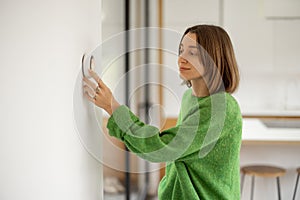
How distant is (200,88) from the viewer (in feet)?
3.58

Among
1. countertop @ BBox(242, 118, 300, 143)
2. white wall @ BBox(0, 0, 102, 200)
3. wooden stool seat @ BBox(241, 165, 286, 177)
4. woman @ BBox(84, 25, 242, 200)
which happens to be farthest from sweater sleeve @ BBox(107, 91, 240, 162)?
wooden stool seat @ BBox(241, 165, 286, 177)

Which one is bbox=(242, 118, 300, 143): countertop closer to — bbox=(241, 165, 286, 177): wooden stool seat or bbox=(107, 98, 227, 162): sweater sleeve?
bbox=(241, 165, 286, 177): wooden stool seat

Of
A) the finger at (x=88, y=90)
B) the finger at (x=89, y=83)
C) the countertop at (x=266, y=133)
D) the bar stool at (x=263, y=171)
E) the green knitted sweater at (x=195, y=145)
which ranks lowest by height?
the bar stool at (x=263, y=171)

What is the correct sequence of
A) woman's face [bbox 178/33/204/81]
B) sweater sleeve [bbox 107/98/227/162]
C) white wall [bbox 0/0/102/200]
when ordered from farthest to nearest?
1. woman's face [bbox 178/33/204/81]
2. sweater sleeve [bbox 107/98/227/162]
3. white wall [bbox 0/0/102/200]

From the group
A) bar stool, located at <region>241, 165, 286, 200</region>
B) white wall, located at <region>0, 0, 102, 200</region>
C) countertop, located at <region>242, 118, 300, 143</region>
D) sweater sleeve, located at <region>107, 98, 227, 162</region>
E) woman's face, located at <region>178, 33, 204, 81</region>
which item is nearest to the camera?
white wall, located at <region>0, 0, 102, 200</region>

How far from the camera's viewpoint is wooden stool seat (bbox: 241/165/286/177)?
8.76 feet

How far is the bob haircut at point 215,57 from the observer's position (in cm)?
105

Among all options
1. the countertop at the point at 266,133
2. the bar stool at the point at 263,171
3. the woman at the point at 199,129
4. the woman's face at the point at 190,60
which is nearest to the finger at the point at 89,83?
the woman at the point at 199,129

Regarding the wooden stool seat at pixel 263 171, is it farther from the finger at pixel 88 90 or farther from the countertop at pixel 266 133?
the finger at pixel 88 90

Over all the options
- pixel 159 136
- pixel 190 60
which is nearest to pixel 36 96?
pixel 159 136

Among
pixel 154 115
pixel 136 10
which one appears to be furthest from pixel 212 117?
pixel 136 10

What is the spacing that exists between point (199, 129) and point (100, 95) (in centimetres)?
24

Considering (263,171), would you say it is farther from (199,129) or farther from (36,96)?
(36,96)

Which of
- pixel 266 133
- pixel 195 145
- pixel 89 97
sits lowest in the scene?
pixel 266 133
